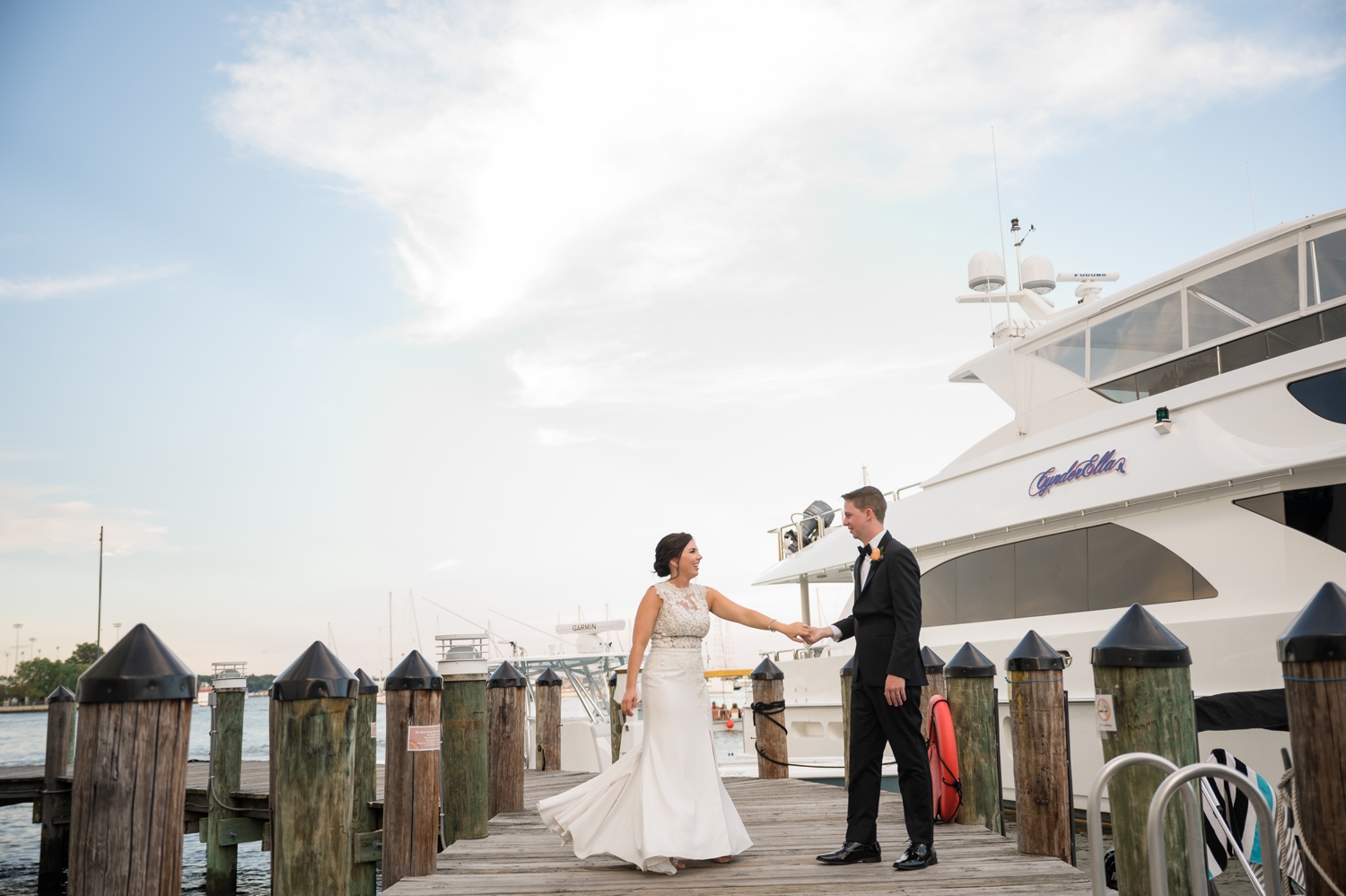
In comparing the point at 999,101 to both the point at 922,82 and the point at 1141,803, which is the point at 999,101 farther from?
the point at 1141,803

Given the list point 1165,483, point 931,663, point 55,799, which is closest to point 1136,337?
A: point 1165,483

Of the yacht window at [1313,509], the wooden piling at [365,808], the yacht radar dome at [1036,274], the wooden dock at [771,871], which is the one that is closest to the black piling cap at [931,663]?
the wooden dock at [771,871]

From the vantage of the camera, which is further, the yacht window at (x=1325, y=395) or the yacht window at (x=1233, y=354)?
the yacht window at (x=1233, y=354)

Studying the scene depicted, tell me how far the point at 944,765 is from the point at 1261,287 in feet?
20.7

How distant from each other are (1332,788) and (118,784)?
3.42 m

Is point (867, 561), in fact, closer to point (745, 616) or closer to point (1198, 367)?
point (745, 616)

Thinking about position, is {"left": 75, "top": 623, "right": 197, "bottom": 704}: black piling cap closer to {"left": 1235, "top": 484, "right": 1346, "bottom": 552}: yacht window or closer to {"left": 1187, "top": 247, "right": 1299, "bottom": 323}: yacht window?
{"left": 1235, "top": 484, "right": 1346, "bottom": 552}: yacht window

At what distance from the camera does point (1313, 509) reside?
25.9ft

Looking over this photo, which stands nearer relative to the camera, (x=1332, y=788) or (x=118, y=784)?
(x=118, y=784)

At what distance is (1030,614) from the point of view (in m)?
10.4

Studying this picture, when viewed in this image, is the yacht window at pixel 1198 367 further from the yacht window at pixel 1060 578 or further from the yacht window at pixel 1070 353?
the yacht window at pixel 1060 578

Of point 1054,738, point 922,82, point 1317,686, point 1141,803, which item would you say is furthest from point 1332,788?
point 922,82

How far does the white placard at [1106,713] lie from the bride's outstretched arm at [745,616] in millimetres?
2150

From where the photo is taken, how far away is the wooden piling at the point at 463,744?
19.7 feet
